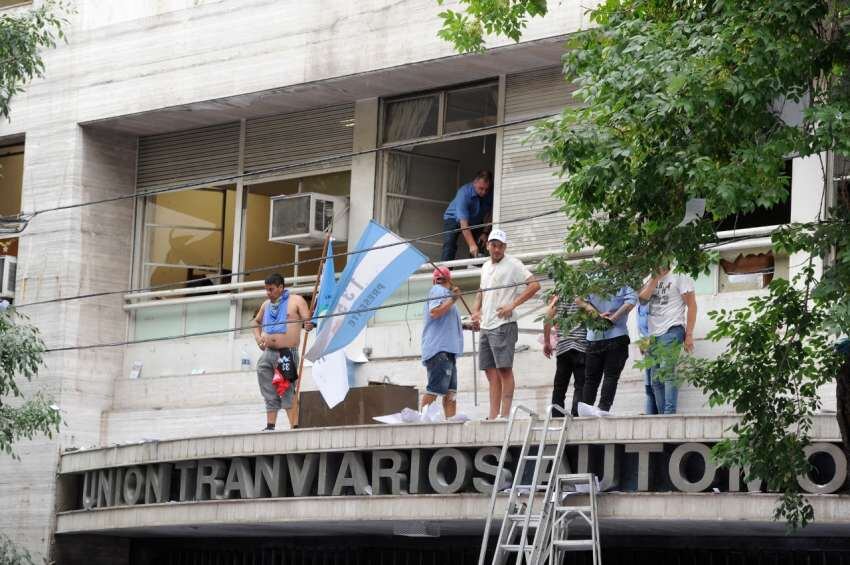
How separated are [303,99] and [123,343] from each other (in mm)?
3374

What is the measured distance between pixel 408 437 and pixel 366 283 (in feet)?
6.53

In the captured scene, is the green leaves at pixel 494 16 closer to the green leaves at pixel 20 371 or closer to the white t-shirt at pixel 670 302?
the white t-shirt at pixel 670 302

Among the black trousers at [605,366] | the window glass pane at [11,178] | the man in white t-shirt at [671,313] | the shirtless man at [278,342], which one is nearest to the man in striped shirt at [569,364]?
the black trousers at [605,366]

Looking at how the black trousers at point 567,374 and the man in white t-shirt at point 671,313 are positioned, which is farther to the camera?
the black trousers at point 567,374

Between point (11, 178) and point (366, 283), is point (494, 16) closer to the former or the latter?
point (366, 283)

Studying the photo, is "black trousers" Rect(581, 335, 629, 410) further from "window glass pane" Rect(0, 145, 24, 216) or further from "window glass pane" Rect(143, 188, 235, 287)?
"window glass pane" Rect(0, 145, 24, 216)

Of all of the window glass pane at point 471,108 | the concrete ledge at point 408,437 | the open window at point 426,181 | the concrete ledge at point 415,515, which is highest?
the window glass pane at point 471,108

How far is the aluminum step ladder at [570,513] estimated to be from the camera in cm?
1426

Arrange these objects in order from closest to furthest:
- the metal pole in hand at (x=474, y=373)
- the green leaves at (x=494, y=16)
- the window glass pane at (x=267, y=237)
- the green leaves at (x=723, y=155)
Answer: the green leaves at (x=723, y=155)
the green leaves at (x=494, y=16)
the metal pole in hand at (x=474, y=373)
the window glass pane at (x=267, y=237)

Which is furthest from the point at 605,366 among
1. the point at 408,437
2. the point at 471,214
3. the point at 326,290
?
the point at 471,214

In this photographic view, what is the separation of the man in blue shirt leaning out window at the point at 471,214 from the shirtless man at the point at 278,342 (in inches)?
85.4

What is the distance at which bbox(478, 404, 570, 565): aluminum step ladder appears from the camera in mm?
14250

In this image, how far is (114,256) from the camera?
2248cm

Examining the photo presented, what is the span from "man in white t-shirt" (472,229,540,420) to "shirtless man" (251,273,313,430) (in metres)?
2.17
